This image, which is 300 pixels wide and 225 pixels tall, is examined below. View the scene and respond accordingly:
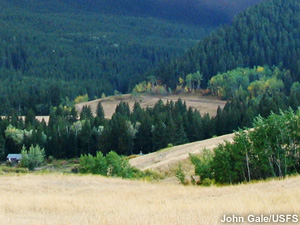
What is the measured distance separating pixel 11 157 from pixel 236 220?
100 m

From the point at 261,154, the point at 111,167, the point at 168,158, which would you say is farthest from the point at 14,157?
the point at 261,154

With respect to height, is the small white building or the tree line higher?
the tree line

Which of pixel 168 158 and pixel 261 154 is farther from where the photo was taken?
pixel 168 158

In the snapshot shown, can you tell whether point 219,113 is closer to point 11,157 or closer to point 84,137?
point 84,137

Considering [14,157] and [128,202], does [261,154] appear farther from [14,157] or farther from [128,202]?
[14,157]

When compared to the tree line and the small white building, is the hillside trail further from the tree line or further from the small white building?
the small white building

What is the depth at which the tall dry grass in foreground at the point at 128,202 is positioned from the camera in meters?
25.4

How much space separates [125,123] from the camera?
122 metres

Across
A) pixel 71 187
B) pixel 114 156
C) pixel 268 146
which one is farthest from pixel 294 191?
pixel 114 156

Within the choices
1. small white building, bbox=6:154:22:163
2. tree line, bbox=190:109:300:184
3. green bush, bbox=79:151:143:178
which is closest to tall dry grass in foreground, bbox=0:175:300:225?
tree line, bbox=190:109:300:184

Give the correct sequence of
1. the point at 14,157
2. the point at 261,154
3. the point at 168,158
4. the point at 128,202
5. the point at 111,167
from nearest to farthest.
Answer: the point at 128,202 → the point at 261,154 → the point at 111,167 → the point at 168,158 → the point at 14,157

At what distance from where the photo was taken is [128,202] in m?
34.6

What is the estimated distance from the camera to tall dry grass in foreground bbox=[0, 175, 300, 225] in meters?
25.4

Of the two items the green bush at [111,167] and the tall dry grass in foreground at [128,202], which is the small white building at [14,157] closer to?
the green bush at [111,167]
